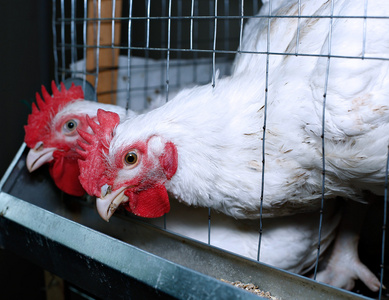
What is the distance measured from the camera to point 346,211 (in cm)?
162

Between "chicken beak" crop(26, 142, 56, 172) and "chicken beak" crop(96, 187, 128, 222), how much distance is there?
0.53 m

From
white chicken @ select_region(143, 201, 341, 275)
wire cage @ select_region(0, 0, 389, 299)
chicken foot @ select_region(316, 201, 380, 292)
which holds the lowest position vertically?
chicken foot @ select_region(316, 201, 380, 292)

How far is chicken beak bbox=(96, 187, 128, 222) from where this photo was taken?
1.16 metres

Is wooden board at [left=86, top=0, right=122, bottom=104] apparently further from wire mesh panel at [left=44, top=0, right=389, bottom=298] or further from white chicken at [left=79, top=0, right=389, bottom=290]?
white chicken at [left=79, top=0, right=389, bottom=290]

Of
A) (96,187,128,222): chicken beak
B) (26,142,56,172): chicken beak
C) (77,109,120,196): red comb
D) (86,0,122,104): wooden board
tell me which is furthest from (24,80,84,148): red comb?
(96,187,128,222): chicken beak

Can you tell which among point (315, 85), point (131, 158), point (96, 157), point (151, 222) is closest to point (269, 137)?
point (315, 85)

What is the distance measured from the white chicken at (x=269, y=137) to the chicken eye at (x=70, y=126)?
0.37m

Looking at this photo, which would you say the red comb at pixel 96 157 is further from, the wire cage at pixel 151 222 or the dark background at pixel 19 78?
the dark background at pixel 19 78

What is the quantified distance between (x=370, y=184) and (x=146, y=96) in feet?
4.79

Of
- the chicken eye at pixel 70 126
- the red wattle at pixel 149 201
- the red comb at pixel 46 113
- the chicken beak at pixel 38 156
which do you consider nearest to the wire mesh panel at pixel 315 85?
the red wattle at pixel 149 201

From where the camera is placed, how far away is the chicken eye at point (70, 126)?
5.21 ft

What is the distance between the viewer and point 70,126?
159cm

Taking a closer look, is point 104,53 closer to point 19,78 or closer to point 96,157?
point 19,78

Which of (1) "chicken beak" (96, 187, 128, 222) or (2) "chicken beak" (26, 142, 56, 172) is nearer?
(1) "chicken beak" (96, 187, 128, 222)
